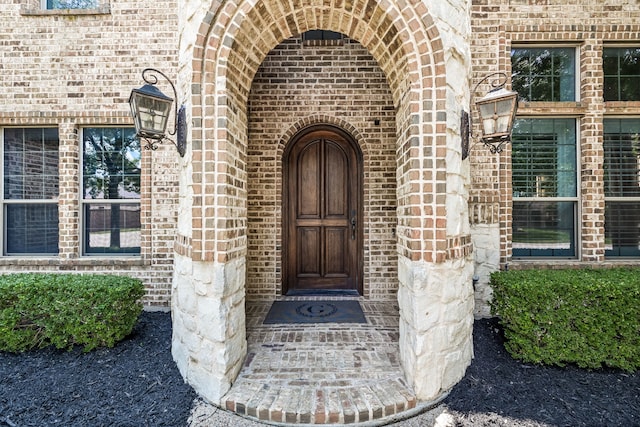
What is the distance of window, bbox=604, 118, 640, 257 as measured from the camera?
3811 millimetres

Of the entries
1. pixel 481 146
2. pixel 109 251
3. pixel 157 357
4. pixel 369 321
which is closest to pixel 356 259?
pixel 369 321

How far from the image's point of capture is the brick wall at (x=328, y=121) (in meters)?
4.28

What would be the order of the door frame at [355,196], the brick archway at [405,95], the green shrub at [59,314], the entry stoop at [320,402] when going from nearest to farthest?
the entry stoop at [320,402] → the brick archway at [405,95] → the green shrub at [59,314] → the door frame at [355,196]

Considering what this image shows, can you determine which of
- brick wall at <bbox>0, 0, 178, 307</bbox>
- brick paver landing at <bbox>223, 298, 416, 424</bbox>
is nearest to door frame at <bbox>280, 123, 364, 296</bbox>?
brick paver landing at <bbox>223, 298, 416, 424</bbox>

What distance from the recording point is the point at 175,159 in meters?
3.94

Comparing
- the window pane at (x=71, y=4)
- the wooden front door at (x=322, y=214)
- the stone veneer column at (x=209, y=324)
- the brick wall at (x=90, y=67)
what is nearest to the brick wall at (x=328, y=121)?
the wooden front door at (x=322, y=214)

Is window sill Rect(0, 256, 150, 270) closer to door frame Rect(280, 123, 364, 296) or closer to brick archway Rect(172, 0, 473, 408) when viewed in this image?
door frame Rect(280, 123, 364, 296)

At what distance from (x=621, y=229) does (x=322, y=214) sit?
383 cm

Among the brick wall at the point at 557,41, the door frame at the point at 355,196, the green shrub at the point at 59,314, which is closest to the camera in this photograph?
the green shrub at the point at 59,314

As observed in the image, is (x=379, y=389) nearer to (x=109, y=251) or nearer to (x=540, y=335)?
(x=540, y=335)

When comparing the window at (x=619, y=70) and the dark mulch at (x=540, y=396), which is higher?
the window at (x=619, y=70)

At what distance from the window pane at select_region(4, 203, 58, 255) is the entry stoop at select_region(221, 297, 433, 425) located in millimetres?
3144

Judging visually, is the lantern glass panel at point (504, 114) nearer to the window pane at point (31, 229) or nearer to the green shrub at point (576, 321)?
the green shrub at point (576, 321)

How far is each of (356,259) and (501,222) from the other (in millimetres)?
1921
